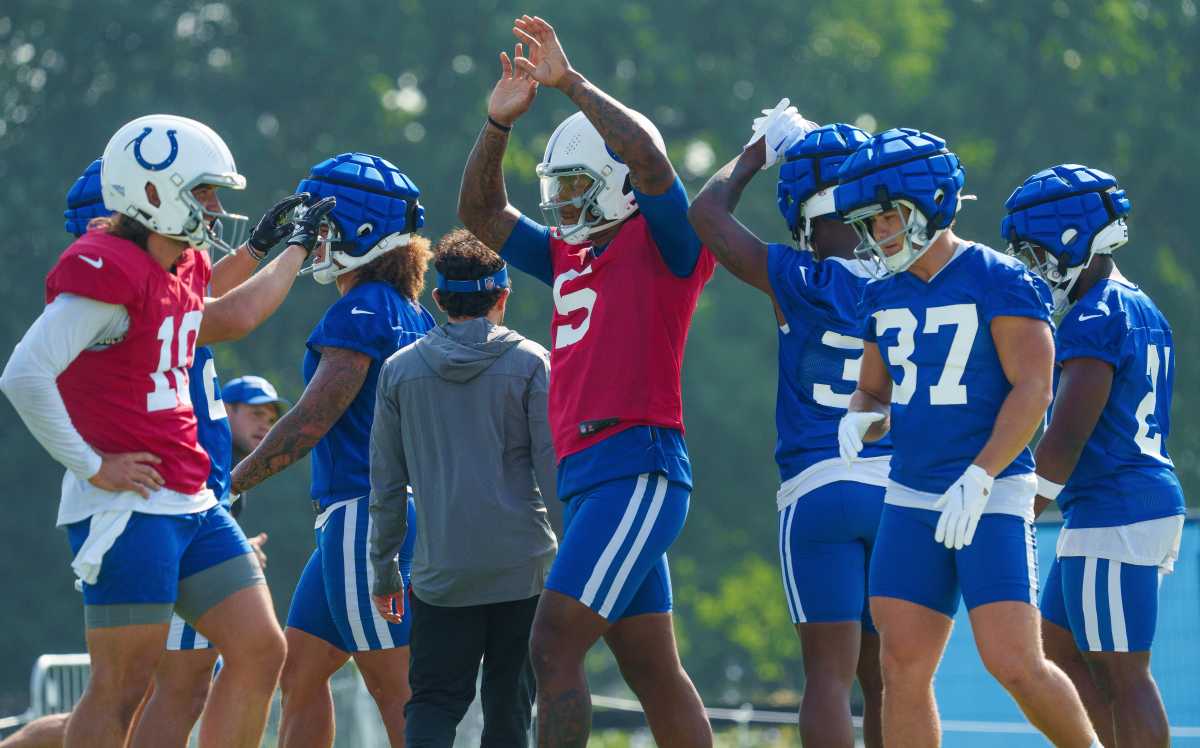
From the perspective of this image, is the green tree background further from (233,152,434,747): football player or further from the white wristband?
the white wristband

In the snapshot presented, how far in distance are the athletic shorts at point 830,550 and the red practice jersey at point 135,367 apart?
206 cm

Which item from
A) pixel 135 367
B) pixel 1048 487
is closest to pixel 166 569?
pixel 135 367

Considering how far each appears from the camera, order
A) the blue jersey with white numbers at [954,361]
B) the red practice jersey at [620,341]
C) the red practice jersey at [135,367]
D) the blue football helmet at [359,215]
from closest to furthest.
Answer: the blue jersey with white numbers at [954,361] → the red practice jersey at [135,367] → the red practice jersey at [620,341] → the blue football helmet at [359,215]

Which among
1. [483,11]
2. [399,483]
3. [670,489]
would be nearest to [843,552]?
[670,489]

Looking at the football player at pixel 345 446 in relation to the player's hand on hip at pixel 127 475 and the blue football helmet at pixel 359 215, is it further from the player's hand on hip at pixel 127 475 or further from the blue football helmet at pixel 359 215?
the player's hand on hip at pixel 127 475

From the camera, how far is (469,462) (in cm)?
686

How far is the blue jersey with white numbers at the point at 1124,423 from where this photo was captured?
6.99 meters

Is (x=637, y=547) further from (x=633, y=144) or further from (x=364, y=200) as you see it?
(x=364, y=200)

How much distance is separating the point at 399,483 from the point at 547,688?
3.85ft

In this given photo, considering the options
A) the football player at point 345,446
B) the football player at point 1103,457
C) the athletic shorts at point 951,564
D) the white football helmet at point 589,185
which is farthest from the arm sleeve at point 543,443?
the football player at point 1103,457

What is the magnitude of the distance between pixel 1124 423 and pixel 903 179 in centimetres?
169

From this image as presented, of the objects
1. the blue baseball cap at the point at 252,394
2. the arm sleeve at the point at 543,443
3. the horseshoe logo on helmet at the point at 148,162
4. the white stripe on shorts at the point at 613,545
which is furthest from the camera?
the blue baseball cap at the point at 252,394

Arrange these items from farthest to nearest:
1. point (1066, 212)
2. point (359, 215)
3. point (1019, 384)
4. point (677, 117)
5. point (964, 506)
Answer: point (677, 117) < point (359, 215) < point (1066, 212) < point (1019, 384) < point (964, 506)

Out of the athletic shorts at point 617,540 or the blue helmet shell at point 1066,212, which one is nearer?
the athletic shorts at point 617,540
